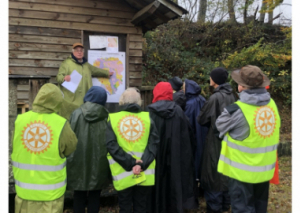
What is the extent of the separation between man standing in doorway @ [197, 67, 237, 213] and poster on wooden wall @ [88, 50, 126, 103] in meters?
2.67

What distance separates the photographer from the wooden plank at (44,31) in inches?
238

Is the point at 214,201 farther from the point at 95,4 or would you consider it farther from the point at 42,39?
the point at 95,4

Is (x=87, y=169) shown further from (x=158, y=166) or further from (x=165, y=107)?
(x=165, y=107)

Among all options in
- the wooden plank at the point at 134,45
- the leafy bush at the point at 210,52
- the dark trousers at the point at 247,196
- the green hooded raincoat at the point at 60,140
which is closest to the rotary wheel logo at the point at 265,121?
the dark trousers at the point at 247,196

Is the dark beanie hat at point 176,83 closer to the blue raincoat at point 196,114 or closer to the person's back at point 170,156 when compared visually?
the blue raincoat at point 196,114

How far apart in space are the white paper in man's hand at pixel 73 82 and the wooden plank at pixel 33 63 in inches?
23.5

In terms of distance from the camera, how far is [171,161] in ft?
14.6

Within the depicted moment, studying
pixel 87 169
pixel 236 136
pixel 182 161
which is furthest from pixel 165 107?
pixel 87 169

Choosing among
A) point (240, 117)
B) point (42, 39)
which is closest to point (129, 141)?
point (240, 117)

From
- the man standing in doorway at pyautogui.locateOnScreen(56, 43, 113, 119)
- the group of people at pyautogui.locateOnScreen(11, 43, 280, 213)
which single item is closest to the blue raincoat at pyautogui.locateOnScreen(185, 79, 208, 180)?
the group of people at pyautogui.locateOnScreen(11, 43, 280, 213)

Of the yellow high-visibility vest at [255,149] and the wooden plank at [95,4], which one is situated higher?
the wooden plank at [95,4]

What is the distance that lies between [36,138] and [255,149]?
108 inches

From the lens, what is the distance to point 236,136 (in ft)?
12.1

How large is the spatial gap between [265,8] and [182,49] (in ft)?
13.6
